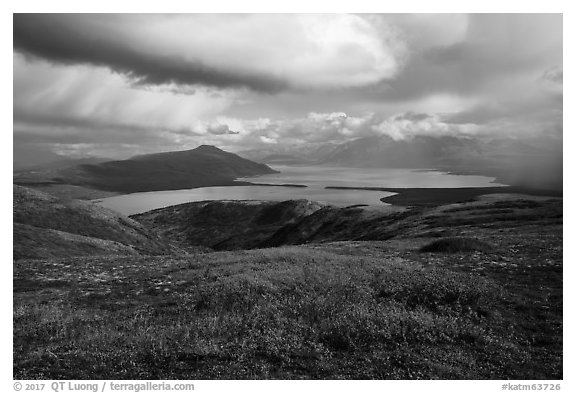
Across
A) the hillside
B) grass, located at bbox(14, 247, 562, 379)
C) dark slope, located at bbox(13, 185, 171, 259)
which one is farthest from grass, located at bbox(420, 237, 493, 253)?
dark slope, located at bbox(13, 185, 171, 259)

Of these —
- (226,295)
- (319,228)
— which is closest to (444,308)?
(226,295)

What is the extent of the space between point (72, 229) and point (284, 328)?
288 feet

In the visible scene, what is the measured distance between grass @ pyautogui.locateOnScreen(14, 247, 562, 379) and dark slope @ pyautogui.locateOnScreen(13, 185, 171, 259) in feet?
139

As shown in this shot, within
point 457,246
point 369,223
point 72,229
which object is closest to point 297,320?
point 457,246

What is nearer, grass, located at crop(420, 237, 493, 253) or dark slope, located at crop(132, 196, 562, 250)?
grass, located at crop(420, 237, 493, 253)

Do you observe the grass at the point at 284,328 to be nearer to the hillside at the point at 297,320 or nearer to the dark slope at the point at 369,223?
the hillside at the point at 297,320

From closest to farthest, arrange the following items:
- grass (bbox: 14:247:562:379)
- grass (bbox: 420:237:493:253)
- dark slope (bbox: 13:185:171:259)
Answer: grass (bbox: 14:247:562:379)
grass (bbox: 420:237:493:253)
dark slope (bbox: 13:185:171:259)

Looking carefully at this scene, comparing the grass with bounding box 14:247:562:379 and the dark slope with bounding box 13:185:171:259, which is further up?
the grass with bounding box 14:247:562:379

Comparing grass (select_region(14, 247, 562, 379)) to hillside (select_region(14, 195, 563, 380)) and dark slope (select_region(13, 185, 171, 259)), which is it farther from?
dark slope (select_region(13, 185, 171, 259))

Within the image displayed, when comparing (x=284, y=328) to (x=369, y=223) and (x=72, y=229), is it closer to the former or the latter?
(x=72, y=229)

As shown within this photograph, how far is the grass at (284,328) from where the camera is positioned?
11.3 metres

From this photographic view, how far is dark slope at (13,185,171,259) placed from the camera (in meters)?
57.7

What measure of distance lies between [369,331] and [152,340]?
7452 millimetres

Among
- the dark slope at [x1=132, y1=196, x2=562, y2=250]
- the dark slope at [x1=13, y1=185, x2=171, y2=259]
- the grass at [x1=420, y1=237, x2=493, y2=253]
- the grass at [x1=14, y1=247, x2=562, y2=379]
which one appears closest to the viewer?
the grass at [x1=14, y1=247, x2=562, y2=379]
